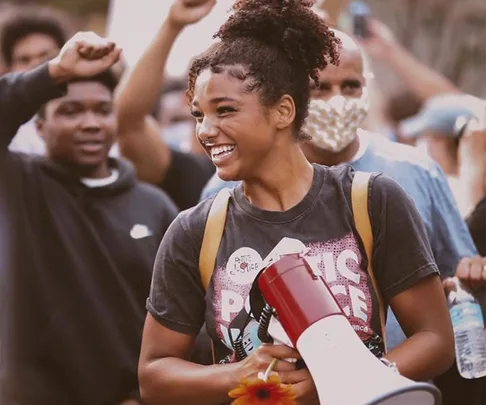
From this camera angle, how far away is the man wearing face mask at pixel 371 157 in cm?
439

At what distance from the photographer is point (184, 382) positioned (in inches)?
131

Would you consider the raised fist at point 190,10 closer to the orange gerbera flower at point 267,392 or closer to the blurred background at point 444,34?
the orange gerbera flower at point 267,392

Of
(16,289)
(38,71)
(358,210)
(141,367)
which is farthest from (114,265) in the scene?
(358,210)

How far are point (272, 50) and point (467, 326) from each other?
137 centimetres

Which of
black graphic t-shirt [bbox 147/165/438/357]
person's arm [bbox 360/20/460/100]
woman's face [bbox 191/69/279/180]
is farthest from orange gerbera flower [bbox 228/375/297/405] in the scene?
person's arm [bbox 360/20/460/100]

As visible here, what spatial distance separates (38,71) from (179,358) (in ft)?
4.93

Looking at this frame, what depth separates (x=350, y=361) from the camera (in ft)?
9.71

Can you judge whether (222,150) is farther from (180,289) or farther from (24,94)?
(24,94)

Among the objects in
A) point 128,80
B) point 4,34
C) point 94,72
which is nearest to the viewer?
point 94,72

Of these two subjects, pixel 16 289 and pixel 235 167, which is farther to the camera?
pixel 16 289

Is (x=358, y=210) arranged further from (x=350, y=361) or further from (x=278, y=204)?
(x=350, y=361)

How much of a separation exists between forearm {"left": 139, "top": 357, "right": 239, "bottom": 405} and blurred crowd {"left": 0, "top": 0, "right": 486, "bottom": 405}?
1.00m

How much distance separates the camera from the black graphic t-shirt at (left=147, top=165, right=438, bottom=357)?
10.9ft

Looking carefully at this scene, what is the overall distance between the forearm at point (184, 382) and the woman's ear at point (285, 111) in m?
0.74
